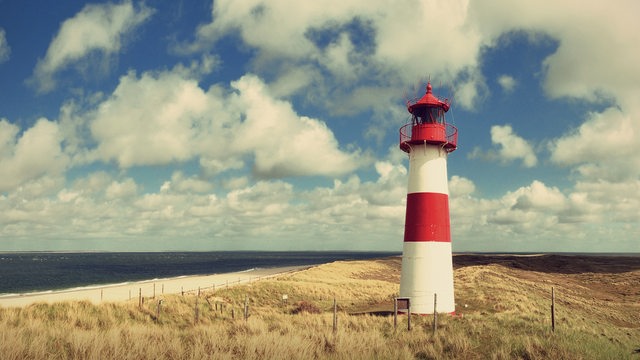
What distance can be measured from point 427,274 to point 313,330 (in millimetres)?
7364

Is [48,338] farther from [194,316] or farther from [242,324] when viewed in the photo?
[194,316]

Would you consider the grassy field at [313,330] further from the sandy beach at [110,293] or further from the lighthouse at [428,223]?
the sandy beach at [110,293]

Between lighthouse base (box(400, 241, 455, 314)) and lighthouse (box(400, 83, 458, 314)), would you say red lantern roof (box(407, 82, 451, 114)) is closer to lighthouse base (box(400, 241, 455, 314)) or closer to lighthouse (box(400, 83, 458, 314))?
lighthouse (box(400, 83, 458, 314))

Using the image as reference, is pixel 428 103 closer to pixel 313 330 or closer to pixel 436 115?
pixel 436 115

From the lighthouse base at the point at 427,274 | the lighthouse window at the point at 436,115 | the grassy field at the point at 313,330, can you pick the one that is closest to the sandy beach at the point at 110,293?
the grassy field at the point at 313,330

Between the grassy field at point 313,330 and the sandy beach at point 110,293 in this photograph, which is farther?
the sandy beach at point 110,293

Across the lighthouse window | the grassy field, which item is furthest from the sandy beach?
the lighthouse window

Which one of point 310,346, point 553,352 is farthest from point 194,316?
point 553,352

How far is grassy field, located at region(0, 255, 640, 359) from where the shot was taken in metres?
9.98

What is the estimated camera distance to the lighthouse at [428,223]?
19.8m

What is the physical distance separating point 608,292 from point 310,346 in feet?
151

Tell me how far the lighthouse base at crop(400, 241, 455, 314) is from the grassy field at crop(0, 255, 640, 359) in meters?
0.75

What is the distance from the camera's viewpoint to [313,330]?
47.5 ft

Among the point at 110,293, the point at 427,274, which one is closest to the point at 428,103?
the point at 427,274
